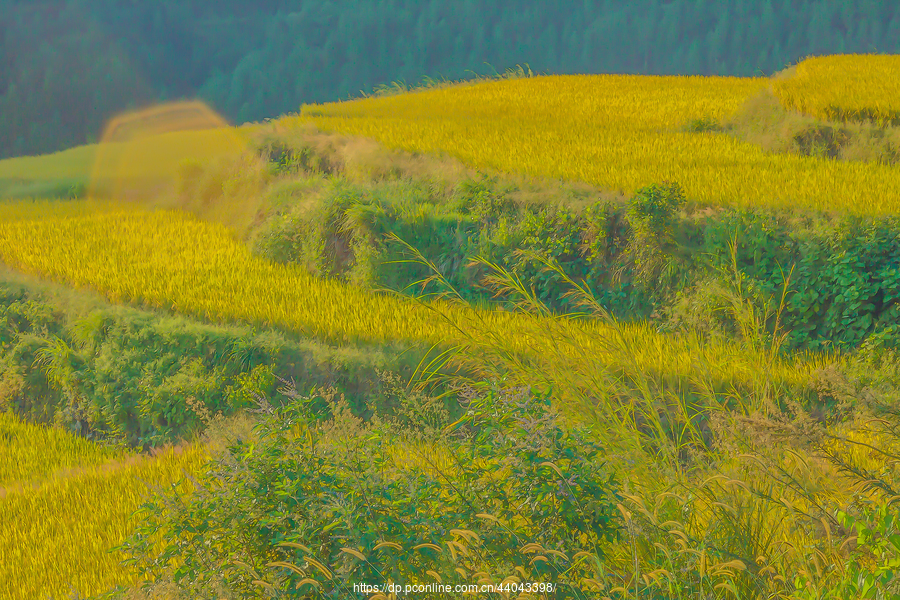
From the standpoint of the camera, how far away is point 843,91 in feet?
34.6

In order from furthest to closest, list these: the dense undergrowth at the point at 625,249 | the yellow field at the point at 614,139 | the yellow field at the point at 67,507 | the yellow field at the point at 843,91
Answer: the yellow field at the point at 843,91, the yellow field at the point at 614,139, the dense undergrowth at the point at 625,249, the yellow field at the point at 67,507

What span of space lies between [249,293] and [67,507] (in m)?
2.94

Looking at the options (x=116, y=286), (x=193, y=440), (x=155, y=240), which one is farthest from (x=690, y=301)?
(x=155, y=240)

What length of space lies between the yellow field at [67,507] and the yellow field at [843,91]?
9.11 meters

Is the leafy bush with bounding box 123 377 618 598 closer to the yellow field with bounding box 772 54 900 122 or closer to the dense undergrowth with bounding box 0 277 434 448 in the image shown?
the dense undergrowth with bounding box 0 277 434 448

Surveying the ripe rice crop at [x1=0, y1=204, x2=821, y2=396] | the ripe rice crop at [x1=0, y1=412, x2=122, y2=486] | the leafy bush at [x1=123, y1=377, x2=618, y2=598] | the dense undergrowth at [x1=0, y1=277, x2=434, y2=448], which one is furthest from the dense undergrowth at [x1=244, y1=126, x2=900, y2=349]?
the ripe rice crop at [x1=0, y1=412, x2=122, y2=486]

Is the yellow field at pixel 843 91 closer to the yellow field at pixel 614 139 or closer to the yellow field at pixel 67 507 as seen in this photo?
the yellow field at pixel 614 139

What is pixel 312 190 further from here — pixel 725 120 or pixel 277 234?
pixel 725 120

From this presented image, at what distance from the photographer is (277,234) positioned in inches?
362

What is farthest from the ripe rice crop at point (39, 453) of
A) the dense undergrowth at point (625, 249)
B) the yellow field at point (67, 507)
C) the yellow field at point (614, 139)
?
the yellow field at point (614, 139)

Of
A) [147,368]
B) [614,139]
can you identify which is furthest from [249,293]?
[614,139]

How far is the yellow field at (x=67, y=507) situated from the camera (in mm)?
4242

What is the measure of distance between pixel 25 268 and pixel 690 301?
25.2 feet

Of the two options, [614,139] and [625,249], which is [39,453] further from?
[614,139]
